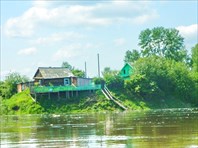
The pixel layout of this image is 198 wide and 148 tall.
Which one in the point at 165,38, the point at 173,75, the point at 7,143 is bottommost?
the point at 7,143

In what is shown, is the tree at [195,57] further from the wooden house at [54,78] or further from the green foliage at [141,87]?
the wooden house at [54,78]

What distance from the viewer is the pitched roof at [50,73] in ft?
354

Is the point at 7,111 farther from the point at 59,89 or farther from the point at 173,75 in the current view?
the point at 173,75

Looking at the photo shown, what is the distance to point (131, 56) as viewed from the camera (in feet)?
510

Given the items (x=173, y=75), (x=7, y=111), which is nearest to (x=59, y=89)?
(x=7, y=111)

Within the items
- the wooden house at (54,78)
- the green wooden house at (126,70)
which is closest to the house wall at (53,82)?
the wooden house at (54,78)

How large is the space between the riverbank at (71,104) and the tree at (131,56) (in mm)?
47827

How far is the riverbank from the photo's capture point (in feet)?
321

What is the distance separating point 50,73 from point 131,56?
165 ft

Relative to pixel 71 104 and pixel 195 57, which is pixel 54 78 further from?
pixel 195 57

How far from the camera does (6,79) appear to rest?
119 metres

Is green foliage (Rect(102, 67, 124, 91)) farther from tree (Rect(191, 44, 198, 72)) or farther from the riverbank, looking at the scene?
tree (Rect(191, 44, 198, 72))

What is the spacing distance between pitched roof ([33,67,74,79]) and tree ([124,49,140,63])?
43329 millimetres

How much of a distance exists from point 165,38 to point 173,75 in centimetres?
2227
